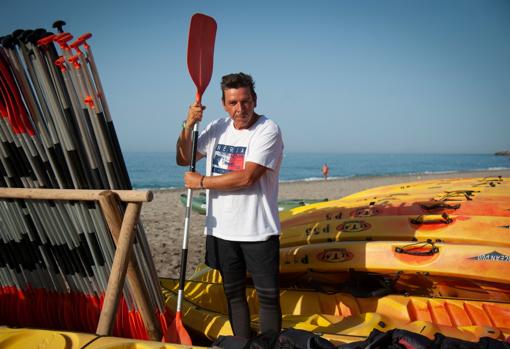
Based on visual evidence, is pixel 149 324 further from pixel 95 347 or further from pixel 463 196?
pixel 463 196

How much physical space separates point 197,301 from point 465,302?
104 inches

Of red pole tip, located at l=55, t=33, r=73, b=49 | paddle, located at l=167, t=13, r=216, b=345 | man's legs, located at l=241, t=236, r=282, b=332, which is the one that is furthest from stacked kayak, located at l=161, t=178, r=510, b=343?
red pole tip, located at l=55, t=33, r=73, b=49

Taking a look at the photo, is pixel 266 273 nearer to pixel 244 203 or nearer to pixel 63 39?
pixel 244 203

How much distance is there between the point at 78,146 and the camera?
8.14 ft

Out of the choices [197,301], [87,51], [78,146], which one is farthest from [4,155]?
[197,301]

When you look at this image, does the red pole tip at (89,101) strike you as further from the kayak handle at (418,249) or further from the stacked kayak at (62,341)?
the kayak handle at (418,249)

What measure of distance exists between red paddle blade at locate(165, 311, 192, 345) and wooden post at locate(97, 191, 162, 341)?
8 cm

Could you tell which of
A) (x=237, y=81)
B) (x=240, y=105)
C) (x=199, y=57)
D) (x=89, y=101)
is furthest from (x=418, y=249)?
(x=89, y=101)

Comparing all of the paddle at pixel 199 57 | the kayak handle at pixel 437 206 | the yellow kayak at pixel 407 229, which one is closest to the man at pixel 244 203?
the paddle at pixel 199 57

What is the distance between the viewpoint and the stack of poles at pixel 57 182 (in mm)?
2334

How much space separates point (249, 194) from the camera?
2398mm

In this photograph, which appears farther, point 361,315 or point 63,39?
point 361,315

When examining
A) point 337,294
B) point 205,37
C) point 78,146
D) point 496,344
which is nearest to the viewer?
point 496,344

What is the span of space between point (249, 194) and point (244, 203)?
74 millimetres
